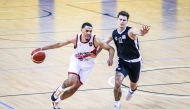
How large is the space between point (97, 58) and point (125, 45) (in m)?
5.06

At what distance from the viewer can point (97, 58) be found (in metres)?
15.8

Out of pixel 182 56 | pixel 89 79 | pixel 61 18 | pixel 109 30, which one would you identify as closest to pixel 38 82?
pixel 89 79

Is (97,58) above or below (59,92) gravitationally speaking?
below

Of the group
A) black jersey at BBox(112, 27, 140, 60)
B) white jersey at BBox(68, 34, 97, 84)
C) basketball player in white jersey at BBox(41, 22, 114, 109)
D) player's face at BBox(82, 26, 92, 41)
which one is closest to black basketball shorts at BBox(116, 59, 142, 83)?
black jersey at BBox(112, 27, 140, 60)

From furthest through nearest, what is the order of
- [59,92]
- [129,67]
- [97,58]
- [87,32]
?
[97,58] → [129,67] → [59,92] → [87,32]

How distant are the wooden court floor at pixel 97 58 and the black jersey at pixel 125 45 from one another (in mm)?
1075

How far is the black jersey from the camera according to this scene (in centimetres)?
1073

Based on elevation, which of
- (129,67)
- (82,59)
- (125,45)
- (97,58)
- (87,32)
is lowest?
(97,58)

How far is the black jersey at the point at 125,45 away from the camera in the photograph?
422 inches

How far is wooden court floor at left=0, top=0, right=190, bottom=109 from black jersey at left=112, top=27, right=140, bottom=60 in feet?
3.53

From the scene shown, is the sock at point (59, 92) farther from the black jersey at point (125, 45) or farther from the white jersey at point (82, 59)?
the black jersey at point (125, 45)

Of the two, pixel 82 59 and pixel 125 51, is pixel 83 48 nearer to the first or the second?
pixel 82 59

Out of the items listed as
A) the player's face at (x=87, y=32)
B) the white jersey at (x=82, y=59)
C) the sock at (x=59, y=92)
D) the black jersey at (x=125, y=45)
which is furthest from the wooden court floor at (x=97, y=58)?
the player's face at (x=87, y=32)

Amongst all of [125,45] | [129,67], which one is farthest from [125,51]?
[129,67]
